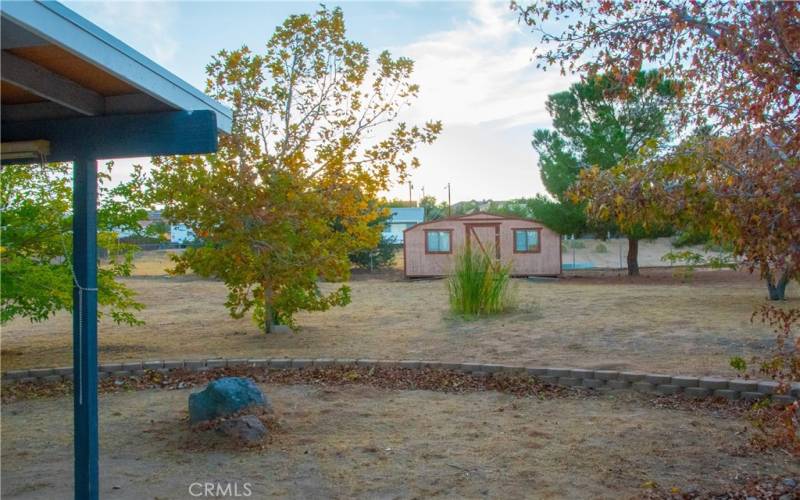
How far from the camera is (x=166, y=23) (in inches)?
236

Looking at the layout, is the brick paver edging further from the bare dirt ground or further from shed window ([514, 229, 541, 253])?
shed window ([514, 229, 541, 253])

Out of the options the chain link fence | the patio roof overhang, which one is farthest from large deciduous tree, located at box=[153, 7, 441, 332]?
the chain link fence

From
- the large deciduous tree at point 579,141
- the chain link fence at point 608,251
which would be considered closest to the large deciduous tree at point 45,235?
the large deciduous tree at point 579,141

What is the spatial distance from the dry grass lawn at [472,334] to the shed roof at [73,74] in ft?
15.9

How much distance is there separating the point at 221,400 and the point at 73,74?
8.24 feet

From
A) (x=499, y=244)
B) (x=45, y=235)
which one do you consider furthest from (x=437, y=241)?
(x=45, y=235)

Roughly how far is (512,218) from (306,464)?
19.3m

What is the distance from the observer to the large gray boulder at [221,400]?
490 centimetres

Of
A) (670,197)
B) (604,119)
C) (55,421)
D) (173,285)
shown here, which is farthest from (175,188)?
(604,119)

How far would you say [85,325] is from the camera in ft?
11.0

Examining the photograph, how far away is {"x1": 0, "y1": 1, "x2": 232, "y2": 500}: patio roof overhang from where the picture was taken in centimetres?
319

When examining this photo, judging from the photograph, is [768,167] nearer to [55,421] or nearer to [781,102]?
[781,102]

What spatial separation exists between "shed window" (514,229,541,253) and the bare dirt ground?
55.8ft
